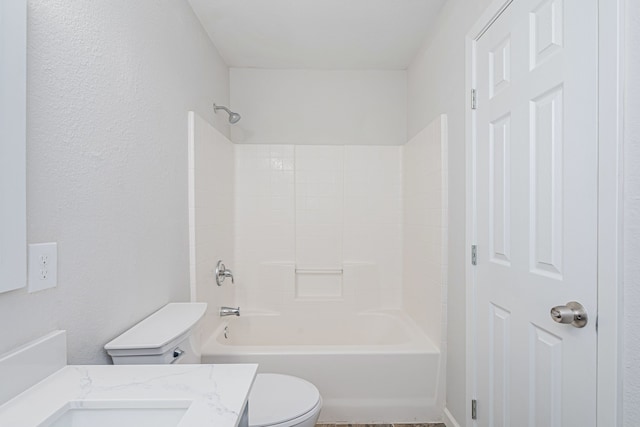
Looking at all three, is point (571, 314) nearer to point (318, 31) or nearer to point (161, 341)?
point (161, 341)

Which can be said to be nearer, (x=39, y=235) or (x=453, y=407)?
(x=39, y=235)

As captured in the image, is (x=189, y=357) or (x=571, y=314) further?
(x=189, y=357)

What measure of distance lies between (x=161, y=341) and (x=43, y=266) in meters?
0.43

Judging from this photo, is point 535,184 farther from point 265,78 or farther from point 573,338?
point 265,78

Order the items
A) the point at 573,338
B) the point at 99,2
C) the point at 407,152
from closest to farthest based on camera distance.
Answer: the point at 573,338
the point at 99,2
the point at 407,152

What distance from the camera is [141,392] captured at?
33.1 inches

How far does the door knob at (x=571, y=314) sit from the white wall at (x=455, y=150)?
736 mm

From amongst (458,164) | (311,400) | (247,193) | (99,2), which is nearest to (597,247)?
(458,164)

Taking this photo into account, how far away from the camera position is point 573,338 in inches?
41.4

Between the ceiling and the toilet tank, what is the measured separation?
1723mm

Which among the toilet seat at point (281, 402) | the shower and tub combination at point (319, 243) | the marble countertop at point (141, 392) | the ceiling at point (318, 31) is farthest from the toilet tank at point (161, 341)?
the ceiling at point (318, 31)

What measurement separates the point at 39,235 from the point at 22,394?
38cm

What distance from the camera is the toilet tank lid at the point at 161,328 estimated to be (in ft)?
3.89

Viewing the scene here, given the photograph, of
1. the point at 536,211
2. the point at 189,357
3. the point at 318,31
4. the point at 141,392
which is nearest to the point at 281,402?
the point at 189,357
